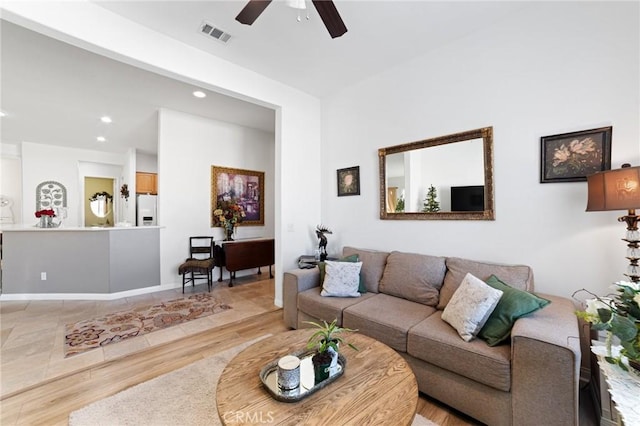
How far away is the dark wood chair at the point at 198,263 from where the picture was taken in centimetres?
420

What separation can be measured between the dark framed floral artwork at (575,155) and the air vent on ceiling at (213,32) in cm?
297

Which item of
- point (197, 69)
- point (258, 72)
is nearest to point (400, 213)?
point (258, 72)

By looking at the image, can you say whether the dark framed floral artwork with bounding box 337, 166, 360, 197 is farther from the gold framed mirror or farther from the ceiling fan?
the ceiling fan

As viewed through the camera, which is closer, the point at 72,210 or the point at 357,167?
the point at 357,167

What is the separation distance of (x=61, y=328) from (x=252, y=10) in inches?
147

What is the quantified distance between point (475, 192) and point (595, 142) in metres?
0.85

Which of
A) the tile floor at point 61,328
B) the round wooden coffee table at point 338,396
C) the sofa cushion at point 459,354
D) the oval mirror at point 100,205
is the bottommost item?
the tile floor at point 61,328

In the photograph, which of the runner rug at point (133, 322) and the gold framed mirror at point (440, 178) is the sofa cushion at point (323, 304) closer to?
the gold framed mirror at point (440, 178)

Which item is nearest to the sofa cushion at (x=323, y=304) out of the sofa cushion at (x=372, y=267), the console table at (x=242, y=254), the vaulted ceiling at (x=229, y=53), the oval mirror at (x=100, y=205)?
the sofa cushion at (x=372, y=267)

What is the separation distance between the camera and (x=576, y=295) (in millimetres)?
2004

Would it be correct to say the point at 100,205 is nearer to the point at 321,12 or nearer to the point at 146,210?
the point at 146,210

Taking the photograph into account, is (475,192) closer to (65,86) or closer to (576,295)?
(576,295)

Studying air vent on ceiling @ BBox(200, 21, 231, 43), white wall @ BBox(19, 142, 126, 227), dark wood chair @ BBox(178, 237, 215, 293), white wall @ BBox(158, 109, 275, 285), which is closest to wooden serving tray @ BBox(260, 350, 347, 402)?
air vent on ceiling @ BBox(200, 21, 231, 43)

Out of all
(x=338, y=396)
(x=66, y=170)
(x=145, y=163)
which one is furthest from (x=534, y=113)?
(x=66, y=170)
